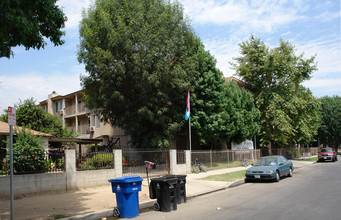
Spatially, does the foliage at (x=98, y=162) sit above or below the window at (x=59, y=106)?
below

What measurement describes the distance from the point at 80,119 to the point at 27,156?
84.2 feet

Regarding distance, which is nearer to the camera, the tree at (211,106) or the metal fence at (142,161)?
the metal fence at (142,161)

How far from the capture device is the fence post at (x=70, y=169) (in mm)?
11968

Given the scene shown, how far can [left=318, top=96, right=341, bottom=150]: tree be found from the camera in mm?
55478

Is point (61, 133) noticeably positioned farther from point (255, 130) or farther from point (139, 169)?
point (255, 130)

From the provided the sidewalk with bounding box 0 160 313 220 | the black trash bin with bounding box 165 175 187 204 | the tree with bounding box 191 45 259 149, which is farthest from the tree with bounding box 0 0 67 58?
the tree with bounding box 191 45 259 149

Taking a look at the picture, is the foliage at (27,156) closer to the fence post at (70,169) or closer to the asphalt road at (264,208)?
the fence post at (70,169)

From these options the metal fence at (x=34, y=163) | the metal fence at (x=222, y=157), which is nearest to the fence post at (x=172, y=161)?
the metal fence at (x=222, y=157)

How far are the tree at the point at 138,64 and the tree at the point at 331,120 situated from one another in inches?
1815

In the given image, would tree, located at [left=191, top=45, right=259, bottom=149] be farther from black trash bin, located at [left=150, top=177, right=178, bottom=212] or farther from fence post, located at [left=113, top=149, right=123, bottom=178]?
black trash bin, located at [left=150, top=177, right=178, bottom=212]

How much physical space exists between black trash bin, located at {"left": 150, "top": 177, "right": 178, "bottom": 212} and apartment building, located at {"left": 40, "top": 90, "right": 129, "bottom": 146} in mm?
18917

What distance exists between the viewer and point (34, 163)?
11375 millimetres

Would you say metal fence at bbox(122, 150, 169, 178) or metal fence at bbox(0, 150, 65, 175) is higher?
metal fence at bbox(0, 150, 65, 175)

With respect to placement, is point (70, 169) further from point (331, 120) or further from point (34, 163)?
point (331, 120)
